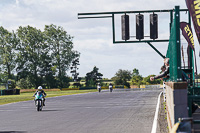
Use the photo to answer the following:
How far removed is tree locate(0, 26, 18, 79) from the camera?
285 feet

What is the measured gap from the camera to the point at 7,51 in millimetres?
87938

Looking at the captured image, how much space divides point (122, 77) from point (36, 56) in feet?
103

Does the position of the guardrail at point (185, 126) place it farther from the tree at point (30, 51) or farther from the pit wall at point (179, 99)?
the tree at point (30, 51)

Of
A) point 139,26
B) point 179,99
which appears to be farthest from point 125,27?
point 179,99

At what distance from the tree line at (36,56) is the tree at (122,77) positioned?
2035 cm

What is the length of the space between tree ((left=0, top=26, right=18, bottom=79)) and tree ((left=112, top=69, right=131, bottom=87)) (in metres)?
34.6

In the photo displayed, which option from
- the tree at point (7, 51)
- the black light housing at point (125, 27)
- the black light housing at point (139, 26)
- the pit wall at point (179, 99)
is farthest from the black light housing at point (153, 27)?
the tree at point (7, 51)

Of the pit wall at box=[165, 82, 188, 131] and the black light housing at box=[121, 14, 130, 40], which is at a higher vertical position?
the black light housing at box=[121, 14, 130, 40]

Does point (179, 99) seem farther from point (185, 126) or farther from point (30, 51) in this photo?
point (30, 51)

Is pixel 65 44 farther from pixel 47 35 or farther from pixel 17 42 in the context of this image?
pixel 17 42

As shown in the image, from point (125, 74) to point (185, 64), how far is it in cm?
10047

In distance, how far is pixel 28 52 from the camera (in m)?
90.6

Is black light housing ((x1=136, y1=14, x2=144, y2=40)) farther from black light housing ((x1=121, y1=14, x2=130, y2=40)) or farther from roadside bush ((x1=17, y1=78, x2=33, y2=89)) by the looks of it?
A: roadside bush ((x1=17, y1=78, x2=33, y2=89))

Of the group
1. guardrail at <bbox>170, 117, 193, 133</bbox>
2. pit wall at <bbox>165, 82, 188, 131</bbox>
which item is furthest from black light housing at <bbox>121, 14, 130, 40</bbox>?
guardrail at <bbox>170, 117, 193, 133</bbox>
